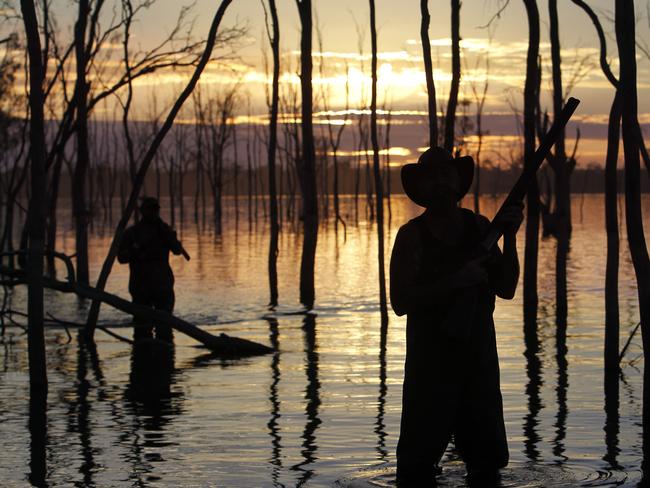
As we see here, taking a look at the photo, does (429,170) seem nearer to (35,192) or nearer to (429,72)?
(35,192)

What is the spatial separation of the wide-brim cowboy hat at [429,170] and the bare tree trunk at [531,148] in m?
8.55

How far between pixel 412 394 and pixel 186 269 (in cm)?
2276

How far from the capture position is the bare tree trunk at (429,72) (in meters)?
13.6

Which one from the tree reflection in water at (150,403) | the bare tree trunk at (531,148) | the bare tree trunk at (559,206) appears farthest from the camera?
the bare tree trunk at (559,206)

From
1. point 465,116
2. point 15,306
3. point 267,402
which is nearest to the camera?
point 267,402

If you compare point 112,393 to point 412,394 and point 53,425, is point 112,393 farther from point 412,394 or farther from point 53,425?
point 412,394

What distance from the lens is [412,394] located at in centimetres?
528

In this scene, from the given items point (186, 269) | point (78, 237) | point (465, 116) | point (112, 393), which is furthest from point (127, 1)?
point (465, 116)

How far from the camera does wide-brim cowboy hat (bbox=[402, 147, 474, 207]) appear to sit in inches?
208

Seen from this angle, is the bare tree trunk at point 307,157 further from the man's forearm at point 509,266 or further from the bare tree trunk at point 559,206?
the man's forearm at point 509,266

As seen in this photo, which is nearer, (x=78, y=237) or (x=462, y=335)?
(x=462, y=335)

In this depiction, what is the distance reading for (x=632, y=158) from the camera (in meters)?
7.71

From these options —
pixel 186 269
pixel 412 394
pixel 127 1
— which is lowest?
pixel 186 269

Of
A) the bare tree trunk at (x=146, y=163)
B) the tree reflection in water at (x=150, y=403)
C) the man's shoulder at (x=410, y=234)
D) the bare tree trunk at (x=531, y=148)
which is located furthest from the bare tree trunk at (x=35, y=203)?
the bare tree trunk at (x=531, y=148)
